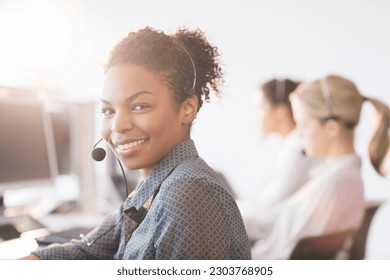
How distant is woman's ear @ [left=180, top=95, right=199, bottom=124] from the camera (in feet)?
3.35

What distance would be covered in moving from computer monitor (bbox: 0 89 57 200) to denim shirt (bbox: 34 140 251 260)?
0.62 meters

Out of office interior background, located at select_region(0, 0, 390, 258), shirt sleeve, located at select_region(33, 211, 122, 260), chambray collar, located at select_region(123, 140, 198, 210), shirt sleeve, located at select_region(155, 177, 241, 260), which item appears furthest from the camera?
office interior background, located at select_region(0, 0, 390, 258)

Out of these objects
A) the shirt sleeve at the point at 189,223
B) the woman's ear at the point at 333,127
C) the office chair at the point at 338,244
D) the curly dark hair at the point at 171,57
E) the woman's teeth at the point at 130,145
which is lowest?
the office chair at the point at 338,244

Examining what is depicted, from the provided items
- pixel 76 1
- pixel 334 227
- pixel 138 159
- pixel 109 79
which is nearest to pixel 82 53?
pixel 76 1

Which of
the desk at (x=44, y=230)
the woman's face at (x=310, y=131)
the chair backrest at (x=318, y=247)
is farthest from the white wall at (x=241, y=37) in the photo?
the desk at (x=44, y=230)

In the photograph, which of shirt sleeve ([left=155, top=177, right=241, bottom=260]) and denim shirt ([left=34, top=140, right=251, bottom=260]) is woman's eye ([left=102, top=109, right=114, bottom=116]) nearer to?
denim shirt ([left=34, top=140, right=251, bottom=260])

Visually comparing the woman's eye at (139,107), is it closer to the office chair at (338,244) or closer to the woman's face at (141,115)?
the woman's face at (141,115)

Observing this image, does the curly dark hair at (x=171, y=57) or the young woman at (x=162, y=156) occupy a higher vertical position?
the curly dark hair at (x=171, y=57)

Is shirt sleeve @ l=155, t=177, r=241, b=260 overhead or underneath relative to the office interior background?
underneath

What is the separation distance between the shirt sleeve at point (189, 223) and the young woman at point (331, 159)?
64 cm

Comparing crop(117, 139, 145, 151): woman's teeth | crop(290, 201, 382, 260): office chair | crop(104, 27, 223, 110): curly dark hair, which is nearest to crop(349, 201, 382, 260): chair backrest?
crop(290, 201, 382, 260): office chair

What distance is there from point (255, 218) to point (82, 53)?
0.89 m

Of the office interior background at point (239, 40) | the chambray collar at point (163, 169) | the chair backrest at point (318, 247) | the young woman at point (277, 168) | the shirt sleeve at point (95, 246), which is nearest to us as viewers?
the chambray collar at point (163, 169)

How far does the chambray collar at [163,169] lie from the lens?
0.96 metres
